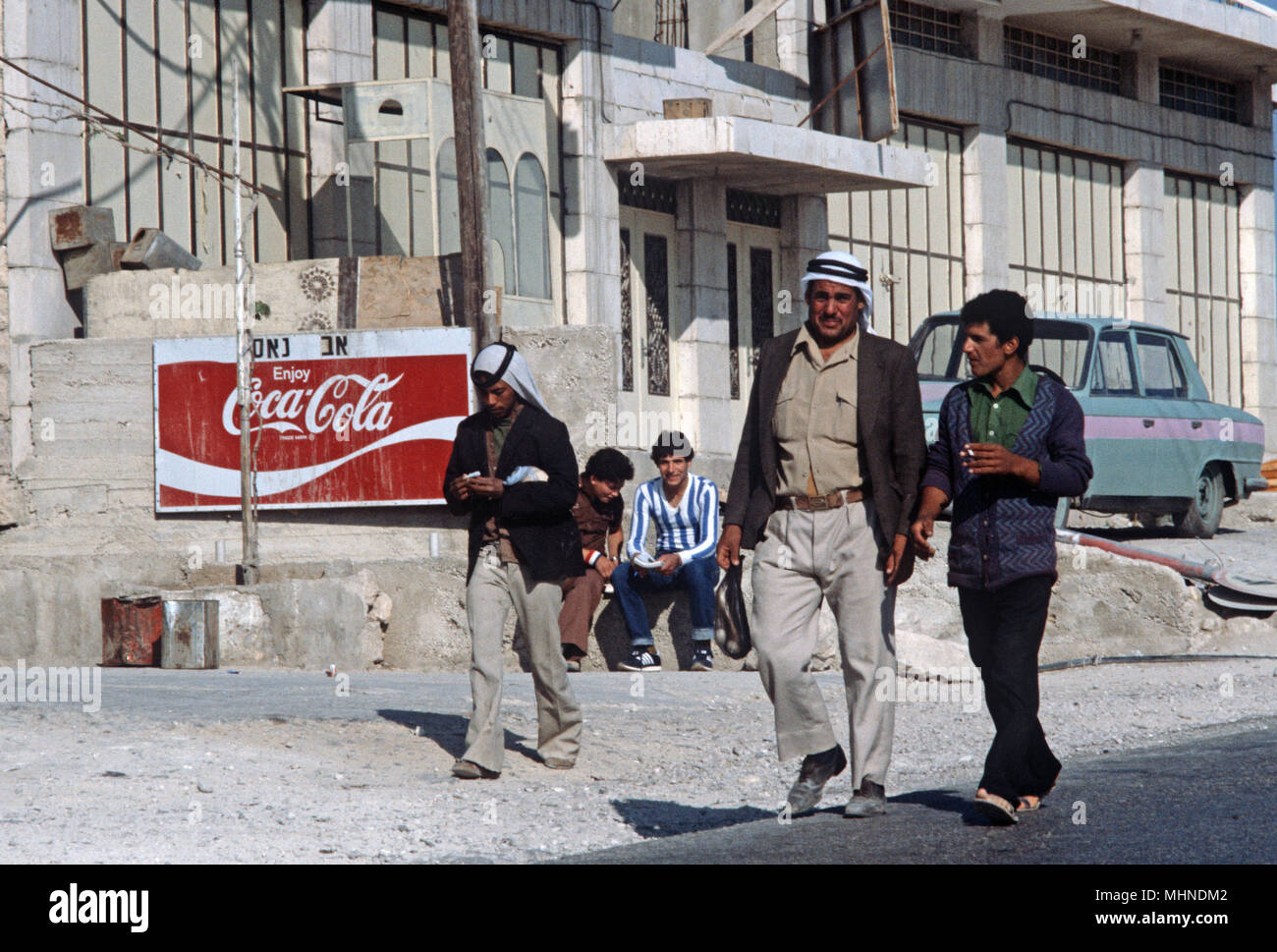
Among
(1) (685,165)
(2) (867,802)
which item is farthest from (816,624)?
(1) (685,165)

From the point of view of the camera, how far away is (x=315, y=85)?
59.4 ft

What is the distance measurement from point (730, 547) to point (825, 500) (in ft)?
1.24

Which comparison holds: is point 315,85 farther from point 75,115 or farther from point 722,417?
point 722,417

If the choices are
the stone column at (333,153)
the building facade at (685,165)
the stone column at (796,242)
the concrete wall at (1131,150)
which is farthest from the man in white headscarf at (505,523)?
the concrete wall at (1131,150)

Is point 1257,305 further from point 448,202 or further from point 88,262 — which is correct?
point 88,262

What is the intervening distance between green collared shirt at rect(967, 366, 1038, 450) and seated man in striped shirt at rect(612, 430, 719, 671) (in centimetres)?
604

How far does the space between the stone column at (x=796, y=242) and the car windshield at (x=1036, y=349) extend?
652 cm

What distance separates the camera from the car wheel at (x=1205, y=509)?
61.7ft

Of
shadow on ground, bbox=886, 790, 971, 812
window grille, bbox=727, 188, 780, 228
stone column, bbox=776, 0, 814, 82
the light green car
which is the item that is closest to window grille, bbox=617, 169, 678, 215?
window grille, bbox=727, 188, 780, 228

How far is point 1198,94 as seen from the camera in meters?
30.6

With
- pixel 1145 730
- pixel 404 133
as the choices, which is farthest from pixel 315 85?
pixel 1145 730

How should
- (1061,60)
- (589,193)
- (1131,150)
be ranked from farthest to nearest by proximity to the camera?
(1131,150), (1061,60), (589,193)

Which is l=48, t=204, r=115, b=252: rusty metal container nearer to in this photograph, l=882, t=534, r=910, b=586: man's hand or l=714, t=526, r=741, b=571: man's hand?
l=714, t=526, r=741, b=571: man's hand

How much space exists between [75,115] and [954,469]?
11465mm
